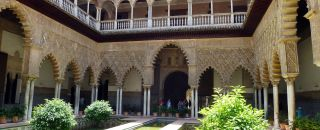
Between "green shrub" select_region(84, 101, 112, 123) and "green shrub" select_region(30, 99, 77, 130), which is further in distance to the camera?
"green shrub" select_region(84, 101, 112, 123)

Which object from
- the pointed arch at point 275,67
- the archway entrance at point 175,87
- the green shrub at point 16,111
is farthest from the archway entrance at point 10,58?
the pointed arch at point 275,67

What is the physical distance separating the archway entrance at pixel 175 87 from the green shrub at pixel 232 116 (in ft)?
45.8

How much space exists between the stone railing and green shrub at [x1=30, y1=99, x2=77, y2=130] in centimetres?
621

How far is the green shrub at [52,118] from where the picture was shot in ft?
24.2

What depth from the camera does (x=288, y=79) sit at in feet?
27.0

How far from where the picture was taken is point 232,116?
3.59 m

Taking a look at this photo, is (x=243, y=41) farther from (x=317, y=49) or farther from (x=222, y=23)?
(x=317, y=49)

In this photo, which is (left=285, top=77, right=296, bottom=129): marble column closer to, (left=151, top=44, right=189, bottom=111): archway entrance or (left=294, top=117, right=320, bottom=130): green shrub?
(left=294, top=117, right=320, bottom=130): green shrub

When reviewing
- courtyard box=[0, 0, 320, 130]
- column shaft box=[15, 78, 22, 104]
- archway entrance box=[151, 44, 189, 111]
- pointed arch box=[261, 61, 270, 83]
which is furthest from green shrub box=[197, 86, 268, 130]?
archway entrance box=[151, 44, 189, 111]

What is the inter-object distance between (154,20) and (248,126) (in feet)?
40.7

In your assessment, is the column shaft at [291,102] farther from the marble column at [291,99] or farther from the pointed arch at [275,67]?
the pointed arch at [275,67]

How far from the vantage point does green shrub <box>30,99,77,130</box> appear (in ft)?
24.2

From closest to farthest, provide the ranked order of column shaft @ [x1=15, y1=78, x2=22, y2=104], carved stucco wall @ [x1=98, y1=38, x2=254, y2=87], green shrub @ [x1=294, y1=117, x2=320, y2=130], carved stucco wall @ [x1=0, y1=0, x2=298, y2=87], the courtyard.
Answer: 1. green shrub @ [x1=294, y1=117, x2=320, y2=130]
2. carved stucco wall @ [x1=0, y1=0, x2=298, y2=87]
3. the courtyard
4. column shaft @ [x1=15, y1=78, x2=22, y2=104]
5. carved stucco wall @ [x1=98, y1=38, x2=254, y2=87]

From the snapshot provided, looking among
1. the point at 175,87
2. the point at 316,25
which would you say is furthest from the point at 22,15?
the point at 175,87
